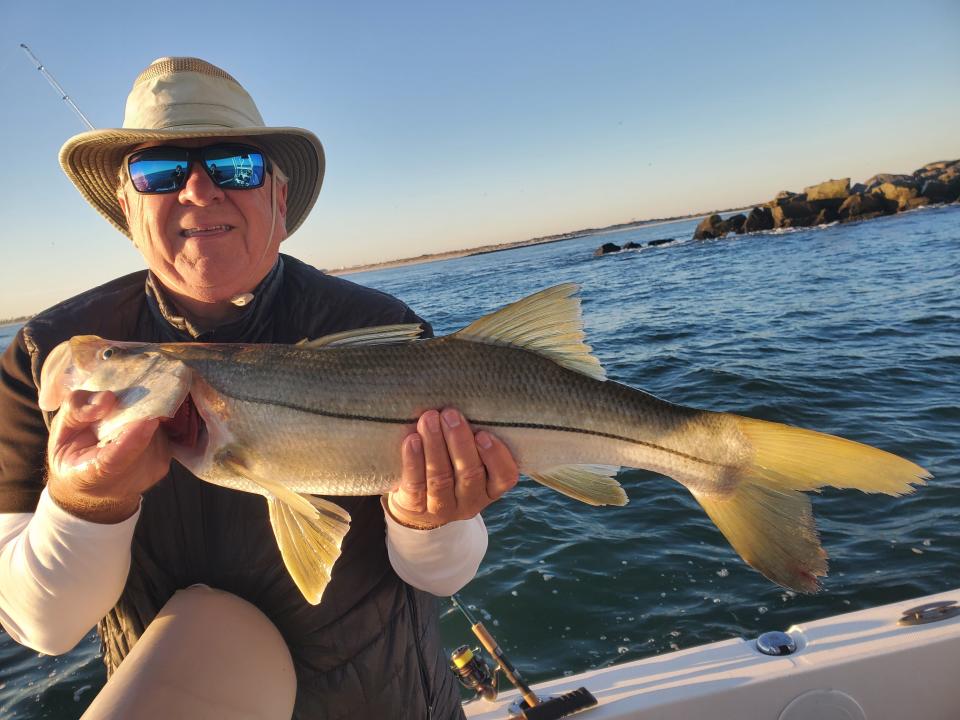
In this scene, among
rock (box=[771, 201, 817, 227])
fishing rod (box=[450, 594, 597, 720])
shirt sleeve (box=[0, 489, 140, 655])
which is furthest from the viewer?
rock (box=[771, 201, 817, 227])

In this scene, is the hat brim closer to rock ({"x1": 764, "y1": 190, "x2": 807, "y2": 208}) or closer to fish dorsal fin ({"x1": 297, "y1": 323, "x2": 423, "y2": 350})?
fish dorsal fin ({"x1": 297, "y1": 323, "x2": 423, "y2": 350})

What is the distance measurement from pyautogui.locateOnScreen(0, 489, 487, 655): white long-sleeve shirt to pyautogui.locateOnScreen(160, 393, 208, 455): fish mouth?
0.31 m

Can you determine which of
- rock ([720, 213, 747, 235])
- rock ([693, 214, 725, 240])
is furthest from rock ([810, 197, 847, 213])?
rock ([693, 214, 725, 240])

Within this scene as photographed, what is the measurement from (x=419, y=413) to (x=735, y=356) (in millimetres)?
12392

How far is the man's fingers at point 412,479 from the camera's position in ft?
8.00

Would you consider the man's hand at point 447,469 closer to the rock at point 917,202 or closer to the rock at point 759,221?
the rock at point 759,221

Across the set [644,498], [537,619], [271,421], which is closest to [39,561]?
[271,421]

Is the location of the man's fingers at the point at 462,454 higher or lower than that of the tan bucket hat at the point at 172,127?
lower

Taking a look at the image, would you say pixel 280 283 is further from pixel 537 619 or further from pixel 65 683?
pixel 65 683

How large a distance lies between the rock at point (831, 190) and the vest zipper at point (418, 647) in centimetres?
6501

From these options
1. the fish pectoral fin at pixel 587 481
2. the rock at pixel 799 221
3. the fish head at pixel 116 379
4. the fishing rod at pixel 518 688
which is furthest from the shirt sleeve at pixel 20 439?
the rock at pixel 799 221

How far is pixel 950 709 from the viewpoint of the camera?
3441 millimetres

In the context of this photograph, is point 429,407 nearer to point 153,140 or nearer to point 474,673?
point 153,140

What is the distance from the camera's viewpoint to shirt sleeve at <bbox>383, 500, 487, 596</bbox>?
8.63 ft
